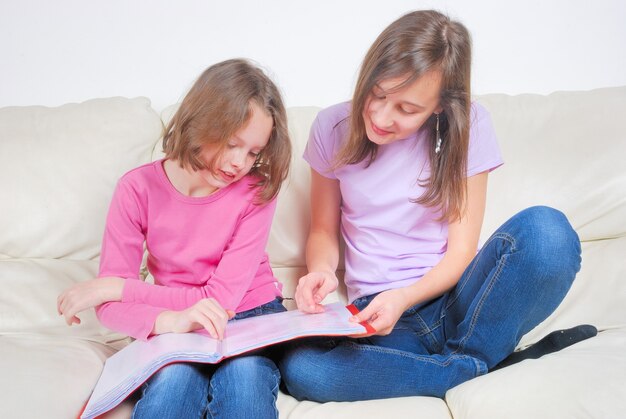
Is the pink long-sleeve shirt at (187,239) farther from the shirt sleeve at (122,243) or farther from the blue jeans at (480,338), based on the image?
the blue jeans at (480,338)

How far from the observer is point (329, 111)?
4.97 feet

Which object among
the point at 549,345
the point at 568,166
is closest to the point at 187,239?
the point at 549,345

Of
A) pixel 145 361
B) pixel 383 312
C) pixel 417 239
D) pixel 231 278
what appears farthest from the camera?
pixel 417 239

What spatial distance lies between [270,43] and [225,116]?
76 centimetres

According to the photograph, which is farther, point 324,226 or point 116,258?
point 324,226

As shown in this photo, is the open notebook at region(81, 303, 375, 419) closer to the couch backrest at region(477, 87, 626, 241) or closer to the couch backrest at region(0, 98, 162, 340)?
the couch backrest at region(0, 98, 162, 340)

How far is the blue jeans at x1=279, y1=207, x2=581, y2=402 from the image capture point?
1171 mm

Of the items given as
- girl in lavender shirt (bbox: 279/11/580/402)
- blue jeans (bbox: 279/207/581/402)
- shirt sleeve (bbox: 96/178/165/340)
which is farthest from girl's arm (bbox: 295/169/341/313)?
shirt sleeve (bbox: 96/178/165/340)

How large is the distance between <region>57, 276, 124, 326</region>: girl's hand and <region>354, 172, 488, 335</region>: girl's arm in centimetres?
46

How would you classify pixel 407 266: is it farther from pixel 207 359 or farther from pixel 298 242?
pixel 207 359

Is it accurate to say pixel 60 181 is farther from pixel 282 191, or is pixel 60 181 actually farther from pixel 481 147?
pixel 481 147

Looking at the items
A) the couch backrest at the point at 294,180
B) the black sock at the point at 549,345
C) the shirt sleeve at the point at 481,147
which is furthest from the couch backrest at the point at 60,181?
the black sock at the point at 549,345

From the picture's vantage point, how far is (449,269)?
134 cm

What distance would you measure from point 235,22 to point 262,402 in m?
1.17
